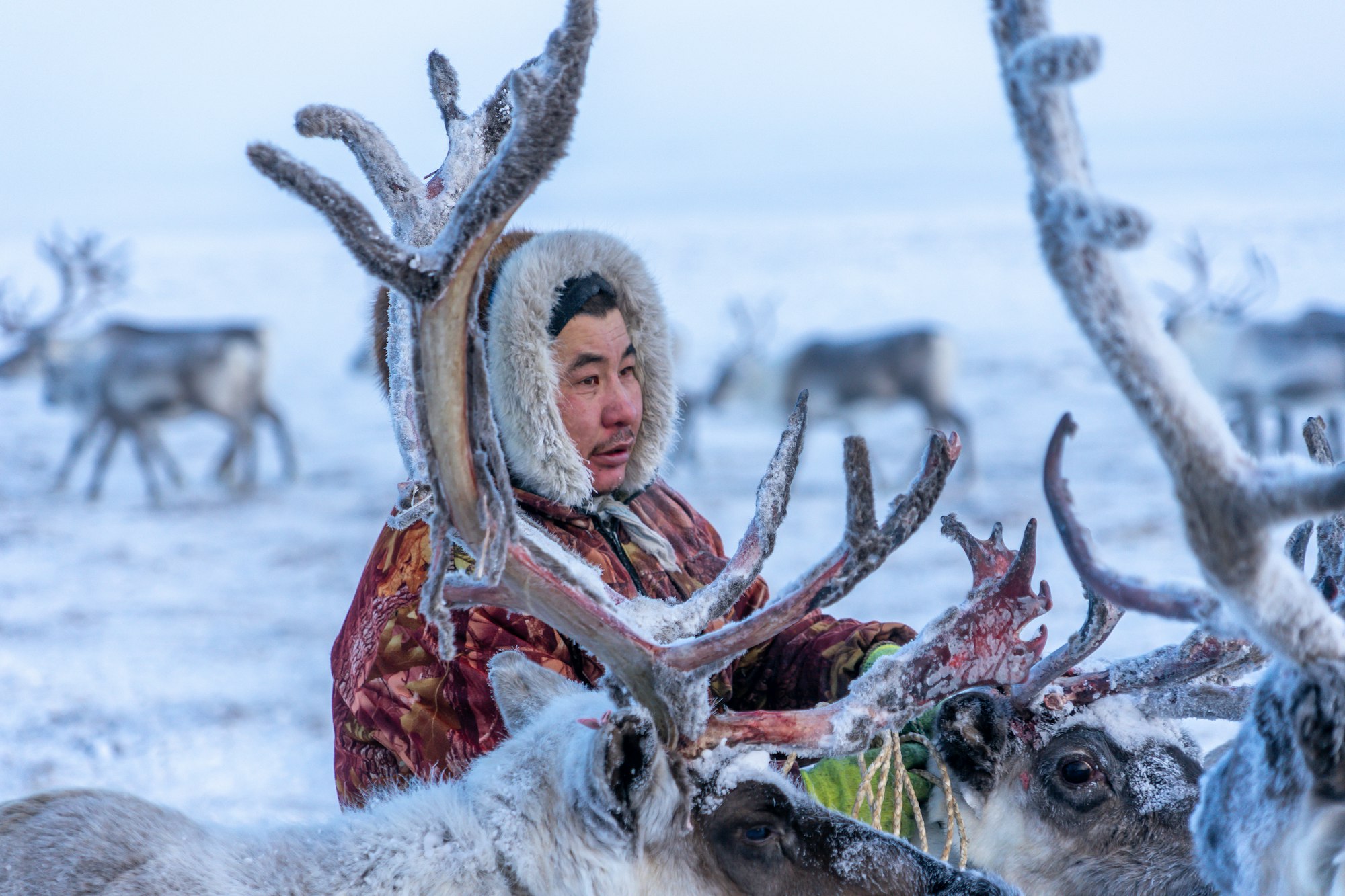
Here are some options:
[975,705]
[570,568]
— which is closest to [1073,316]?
[570,568]

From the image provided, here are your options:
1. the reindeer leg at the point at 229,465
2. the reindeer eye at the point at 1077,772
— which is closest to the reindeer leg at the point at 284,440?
the reindeer leg at the point at 229,465

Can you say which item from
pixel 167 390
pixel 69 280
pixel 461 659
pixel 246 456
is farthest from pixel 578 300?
pixel 69 280

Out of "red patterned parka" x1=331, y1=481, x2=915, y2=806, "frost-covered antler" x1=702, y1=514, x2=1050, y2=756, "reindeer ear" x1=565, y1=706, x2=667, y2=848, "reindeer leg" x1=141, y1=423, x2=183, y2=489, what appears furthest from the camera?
"reindeer leg" x1=141, y1=423, x2=183, y2=489

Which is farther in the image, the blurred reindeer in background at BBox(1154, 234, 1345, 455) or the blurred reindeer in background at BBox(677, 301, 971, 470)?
the blurred reindeer in background at BBox(677, 301, 971, 470)

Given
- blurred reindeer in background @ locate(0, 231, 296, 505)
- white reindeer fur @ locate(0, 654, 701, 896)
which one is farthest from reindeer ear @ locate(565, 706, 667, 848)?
blurred reindeer in background @ locate(0, 231, 296, 505)

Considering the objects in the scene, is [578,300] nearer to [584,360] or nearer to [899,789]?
[584,360]

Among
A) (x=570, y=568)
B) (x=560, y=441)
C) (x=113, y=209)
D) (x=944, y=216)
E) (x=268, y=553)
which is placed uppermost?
(x=113, y=209)

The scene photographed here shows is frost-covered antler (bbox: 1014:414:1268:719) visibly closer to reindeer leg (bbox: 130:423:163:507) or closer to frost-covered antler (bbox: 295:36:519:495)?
frost-covered antler (bbox: 295:36:519:495)

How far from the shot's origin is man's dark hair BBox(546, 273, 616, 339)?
2355mm

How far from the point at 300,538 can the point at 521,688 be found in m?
7.45

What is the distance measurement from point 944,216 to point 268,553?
5060cm

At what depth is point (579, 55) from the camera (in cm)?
134

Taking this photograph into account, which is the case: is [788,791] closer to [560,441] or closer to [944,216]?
[560,441]

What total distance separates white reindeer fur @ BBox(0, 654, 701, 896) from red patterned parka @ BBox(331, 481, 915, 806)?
257mm
